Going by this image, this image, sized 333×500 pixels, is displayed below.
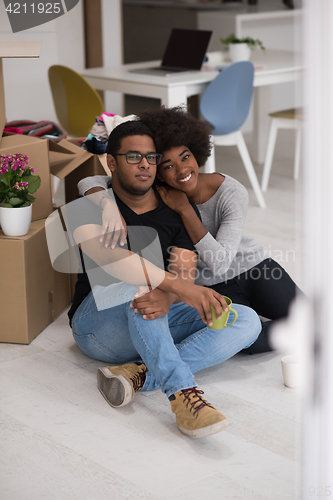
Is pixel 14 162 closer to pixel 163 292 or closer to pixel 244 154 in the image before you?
pixel 163 292

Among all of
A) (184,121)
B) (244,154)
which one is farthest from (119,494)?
(244,154)

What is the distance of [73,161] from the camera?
1.99 m

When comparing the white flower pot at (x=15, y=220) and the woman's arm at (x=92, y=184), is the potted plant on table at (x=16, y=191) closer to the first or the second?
the white flower pot at (x=15, y=220)

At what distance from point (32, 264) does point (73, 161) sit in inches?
19.3

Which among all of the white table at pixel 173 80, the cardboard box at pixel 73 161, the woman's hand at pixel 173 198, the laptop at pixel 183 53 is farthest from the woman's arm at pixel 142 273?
the laptop at pixel 183 53

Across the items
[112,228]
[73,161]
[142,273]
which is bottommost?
[142,273]

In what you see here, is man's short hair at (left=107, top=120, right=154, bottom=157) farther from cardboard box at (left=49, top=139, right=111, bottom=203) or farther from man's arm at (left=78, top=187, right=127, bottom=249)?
cardboard box at (left=49, top=139, right=111, bottom=203)

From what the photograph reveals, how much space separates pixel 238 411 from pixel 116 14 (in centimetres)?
346

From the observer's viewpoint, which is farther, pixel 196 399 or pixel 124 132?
pixel 124 132

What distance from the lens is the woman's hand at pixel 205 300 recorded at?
130 centimetres

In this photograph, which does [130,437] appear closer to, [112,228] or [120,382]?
[120,382]

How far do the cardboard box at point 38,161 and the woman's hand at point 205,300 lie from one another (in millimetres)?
734

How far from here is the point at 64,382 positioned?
1.51 meters

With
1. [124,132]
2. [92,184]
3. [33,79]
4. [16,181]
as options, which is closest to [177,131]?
[124,132]
